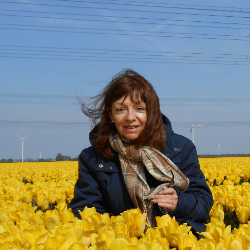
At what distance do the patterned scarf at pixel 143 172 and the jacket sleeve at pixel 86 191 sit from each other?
11.6 inches

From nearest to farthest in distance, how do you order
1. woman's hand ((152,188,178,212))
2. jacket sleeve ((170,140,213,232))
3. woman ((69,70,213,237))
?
1. woman's hand ((152,188,178,212))
2. jacket sleeve ((170,140,213,232))
3. woman ((69,70,213,237))

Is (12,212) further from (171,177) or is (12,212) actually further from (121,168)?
(171,177)

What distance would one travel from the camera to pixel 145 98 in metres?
2.63

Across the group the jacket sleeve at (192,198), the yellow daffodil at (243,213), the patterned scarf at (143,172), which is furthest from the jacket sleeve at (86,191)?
the yellow daffodil at (243,213)

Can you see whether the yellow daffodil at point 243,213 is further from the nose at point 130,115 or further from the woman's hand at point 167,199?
the nose at point 130,115

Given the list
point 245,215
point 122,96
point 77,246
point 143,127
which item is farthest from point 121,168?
point 77,246

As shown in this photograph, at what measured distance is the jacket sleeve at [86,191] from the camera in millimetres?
2658

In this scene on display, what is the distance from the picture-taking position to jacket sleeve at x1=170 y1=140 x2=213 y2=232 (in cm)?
238

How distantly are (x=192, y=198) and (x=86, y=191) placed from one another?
839 millimetres

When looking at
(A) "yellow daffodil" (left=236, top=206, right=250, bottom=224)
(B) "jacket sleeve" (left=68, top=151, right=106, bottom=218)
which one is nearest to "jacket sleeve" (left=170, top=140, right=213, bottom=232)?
(A) "yellow daffodil" (left=236, top=206, right=250, bottom=224)

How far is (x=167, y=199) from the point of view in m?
2.27

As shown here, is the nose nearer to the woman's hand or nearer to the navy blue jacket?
the navy blue jacket

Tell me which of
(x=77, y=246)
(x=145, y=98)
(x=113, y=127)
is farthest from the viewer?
(x=113, y=127)

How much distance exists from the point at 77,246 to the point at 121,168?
4.21ft
